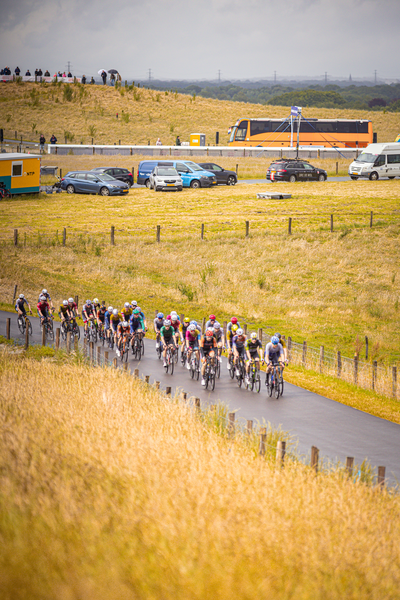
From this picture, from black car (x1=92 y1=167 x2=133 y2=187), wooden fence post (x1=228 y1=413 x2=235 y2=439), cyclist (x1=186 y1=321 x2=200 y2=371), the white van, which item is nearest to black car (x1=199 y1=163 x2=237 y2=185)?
black car (x1=92 y1=167 x2=133 y2=187)

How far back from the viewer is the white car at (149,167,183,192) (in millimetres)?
45763

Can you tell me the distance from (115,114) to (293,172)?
35.8 meters

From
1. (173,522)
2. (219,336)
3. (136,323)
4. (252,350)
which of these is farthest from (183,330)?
(173,522)

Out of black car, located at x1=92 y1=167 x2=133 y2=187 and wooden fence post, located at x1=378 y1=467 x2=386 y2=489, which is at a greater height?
black car, located at x1=92 y1=167 x2=133 y2=187

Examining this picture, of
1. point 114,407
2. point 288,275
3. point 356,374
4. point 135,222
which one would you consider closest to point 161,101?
point 135,222

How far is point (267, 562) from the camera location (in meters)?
5.82

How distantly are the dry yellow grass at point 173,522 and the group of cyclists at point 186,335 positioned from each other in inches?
220

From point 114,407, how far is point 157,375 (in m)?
5.22

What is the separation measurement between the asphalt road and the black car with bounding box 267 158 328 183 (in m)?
37.4

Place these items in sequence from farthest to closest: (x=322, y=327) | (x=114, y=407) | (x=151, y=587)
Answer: (x=322, y=327)
(x=114, y=407)
(x=151, y=587)

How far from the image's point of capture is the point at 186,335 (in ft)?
52.1

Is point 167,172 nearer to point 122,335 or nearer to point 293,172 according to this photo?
point 293,172

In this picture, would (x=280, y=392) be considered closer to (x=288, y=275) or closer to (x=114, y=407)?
(x=114, y=407)

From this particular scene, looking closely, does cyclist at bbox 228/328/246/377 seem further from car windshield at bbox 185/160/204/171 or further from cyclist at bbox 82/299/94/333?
car windshield at bbox 185/160/204/171
